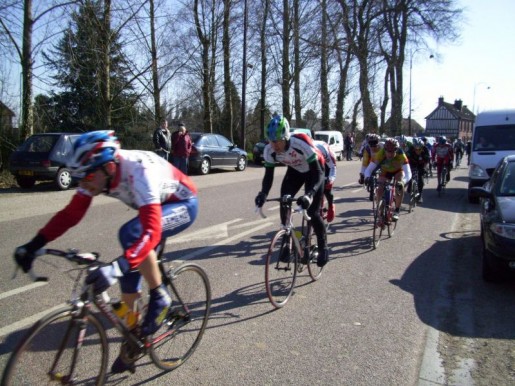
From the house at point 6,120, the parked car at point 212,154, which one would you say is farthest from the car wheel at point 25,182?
the parked car at point 212,154

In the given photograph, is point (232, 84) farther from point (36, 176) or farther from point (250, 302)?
point (250, 302)

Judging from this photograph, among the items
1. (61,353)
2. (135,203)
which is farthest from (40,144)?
(61,353)

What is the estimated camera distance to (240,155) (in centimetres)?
2120

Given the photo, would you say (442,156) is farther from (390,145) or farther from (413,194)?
(390,145)

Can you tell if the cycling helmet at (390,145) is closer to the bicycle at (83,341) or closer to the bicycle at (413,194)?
the bicycle at (413,194)

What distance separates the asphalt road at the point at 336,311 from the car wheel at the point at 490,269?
0.12 meters

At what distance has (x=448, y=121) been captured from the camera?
99.8 metres

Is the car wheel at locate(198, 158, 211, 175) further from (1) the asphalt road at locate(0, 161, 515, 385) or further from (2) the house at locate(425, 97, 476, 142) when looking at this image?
(2) the house at locate(425, 97, 476, 142)

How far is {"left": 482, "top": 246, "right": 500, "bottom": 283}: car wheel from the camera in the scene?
5.23 metres

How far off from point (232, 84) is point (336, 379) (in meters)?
26.9

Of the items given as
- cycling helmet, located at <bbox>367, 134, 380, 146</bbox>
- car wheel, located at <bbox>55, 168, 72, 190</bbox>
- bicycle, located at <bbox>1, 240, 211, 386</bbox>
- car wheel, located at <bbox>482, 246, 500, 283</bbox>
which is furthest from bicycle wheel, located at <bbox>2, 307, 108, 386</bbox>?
car wheel, located at <bbox>55, 168, 72, 190</bbox>

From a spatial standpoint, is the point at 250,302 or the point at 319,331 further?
the point at 250,302

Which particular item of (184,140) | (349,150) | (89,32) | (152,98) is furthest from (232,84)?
(184,140)

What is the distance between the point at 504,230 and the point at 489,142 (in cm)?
913
